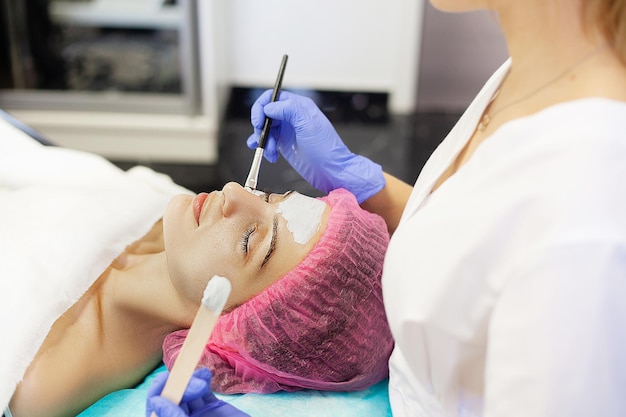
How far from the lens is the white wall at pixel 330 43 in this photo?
10.3 feet

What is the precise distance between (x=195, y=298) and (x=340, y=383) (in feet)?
0.95

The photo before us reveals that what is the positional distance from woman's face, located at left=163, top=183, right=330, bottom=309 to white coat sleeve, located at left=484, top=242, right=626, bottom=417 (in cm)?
49

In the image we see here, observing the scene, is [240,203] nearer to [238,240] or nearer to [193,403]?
[238,240]

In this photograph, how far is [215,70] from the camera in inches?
115

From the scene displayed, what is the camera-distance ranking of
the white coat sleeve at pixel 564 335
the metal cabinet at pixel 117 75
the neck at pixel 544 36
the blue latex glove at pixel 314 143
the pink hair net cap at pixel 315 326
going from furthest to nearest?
the metal cabinet at pixel 117 75, the blue latex glove at pixel 314 143, the pink hair net cap at pixel 315 326, the neck at pixel 544 36, the white coat sleeve at pixel 564 335

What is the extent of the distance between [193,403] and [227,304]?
0.22m

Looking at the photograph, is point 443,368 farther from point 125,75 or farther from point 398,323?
point 125,75

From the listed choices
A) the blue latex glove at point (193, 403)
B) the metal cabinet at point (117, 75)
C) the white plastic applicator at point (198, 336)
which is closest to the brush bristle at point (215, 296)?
the white plastic applicator at point (198, 336)

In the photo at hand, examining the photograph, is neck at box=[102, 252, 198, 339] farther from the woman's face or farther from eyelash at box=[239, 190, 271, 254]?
eyelash at box=[239, 190, 271, 254]

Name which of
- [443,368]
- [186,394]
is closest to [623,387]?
[443,368]

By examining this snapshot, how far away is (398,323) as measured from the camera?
89cm

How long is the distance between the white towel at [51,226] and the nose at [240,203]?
327 mm

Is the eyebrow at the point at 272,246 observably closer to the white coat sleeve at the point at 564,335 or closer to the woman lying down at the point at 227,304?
the woman lying down at the point at 227,304

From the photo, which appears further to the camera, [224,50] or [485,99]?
[224,50]
